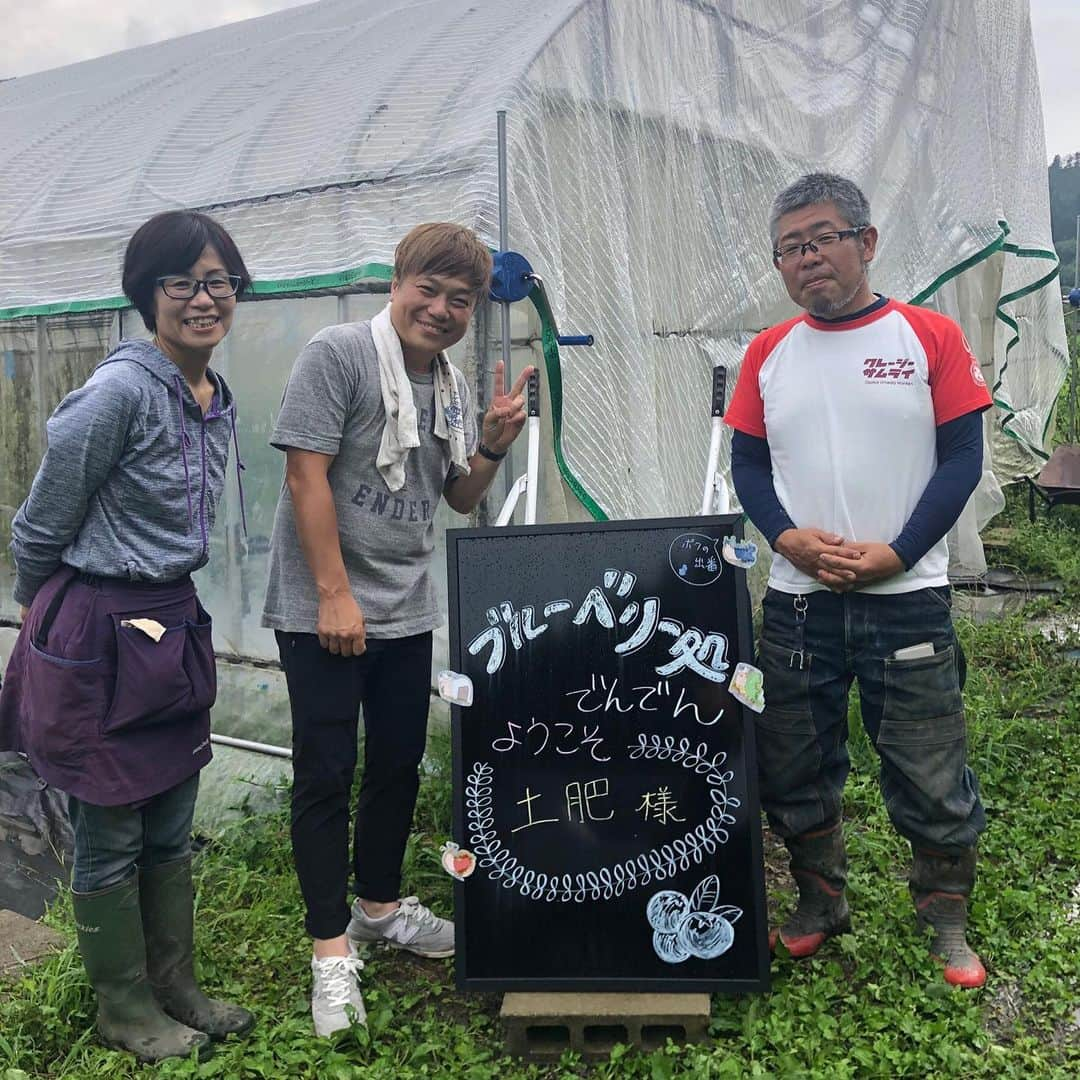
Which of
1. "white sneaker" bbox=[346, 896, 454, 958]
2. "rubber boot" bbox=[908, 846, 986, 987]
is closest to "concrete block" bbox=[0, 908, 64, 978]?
"white sneaker" bbox=[346, 896, 454, 958]

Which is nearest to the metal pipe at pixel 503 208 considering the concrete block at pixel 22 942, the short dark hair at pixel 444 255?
the short dark hair at pixel 444 255

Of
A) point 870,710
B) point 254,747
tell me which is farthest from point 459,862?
point 254,747

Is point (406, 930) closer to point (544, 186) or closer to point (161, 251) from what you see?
point (161, 251)

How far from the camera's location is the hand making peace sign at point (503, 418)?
9.16ft

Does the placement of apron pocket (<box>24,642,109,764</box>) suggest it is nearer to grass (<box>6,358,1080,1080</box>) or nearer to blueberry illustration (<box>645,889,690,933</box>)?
grass (<box>6,358,1080,1080</box>)

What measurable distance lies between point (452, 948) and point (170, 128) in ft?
13.8

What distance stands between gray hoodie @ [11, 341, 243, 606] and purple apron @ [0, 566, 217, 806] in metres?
0.06

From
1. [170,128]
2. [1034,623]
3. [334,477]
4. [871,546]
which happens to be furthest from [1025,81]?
[334,477]

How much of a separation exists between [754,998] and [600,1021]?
15.4 inches

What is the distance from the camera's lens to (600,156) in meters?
4.20

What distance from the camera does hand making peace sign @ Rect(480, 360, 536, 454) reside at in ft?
9.16

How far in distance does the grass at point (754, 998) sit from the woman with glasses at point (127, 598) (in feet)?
0.78

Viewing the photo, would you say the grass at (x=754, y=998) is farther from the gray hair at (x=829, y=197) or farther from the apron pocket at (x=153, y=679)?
the gray hair at (x=829, y=197)

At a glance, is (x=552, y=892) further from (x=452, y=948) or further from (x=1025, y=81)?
(x=1025, y=81)
